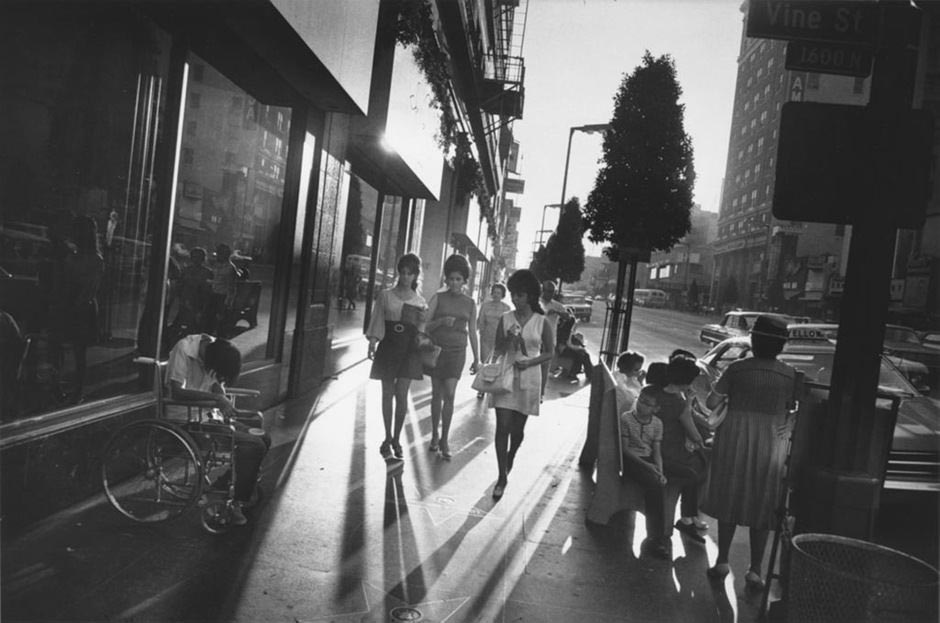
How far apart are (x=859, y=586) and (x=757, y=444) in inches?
74.6

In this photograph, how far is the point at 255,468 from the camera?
15.2 ft

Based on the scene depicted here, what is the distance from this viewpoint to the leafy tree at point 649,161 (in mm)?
12273

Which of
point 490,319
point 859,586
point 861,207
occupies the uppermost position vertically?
point 861,207

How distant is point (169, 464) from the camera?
4.42 m

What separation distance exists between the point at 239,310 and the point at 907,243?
122ft

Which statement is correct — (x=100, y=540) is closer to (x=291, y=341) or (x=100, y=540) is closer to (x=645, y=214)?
(x=291, y=341)

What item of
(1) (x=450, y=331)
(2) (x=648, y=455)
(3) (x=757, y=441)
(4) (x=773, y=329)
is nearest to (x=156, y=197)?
(1) (x=450, y=331)

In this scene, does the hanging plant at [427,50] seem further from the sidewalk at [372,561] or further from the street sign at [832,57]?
the street sign at [832,57]

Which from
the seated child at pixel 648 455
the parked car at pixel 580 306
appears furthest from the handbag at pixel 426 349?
the parked car at pixel 580 306

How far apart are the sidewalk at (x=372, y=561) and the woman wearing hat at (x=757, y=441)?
1.38 ft

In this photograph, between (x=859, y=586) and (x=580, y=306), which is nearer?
(x=859, y=586)

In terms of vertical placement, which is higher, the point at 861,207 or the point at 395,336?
the point at 861,207

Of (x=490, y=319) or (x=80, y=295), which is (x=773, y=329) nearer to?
(x=80, y=295)

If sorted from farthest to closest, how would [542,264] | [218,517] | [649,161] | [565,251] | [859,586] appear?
[542,264] < [565,251] < [649,161] < [218,517] < [859,586]
